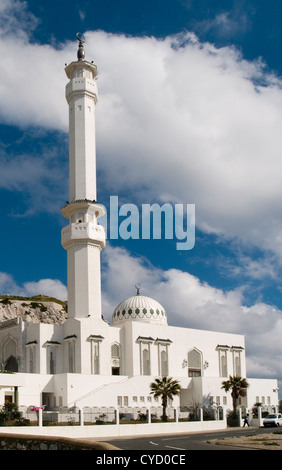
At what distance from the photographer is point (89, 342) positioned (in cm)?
5109

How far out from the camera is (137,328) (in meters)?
55.2

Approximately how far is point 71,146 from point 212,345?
24.5m

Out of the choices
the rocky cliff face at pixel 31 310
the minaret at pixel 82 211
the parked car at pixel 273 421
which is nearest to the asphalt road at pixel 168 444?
the parked car at pixel 273 421

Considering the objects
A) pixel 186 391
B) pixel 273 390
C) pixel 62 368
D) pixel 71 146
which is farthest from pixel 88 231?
pixel 273 390

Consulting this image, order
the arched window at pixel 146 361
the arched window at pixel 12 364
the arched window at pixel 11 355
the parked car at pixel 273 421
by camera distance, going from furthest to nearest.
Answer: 1. the arched window at pixel 146 361
2. the arched window at pixel 11 355
3. the arched window at pixel 12 364
4. the parked car at pixel 273 421

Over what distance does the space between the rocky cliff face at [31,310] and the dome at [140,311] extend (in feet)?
102

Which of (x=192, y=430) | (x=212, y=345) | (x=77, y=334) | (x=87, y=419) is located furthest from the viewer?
(x=212, y=345)

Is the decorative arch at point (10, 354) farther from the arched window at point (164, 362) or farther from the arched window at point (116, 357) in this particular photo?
the arched window at point (164, 362)

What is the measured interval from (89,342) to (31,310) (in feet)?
138

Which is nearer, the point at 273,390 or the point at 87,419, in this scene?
the point at 87,419

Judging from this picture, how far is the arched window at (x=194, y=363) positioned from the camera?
2362 inches

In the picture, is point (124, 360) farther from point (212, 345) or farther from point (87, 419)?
point (87, 419)

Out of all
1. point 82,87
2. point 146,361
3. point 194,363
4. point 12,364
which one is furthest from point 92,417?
point 82,87

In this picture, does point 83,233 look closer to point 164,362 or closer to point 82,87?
point 82,87
